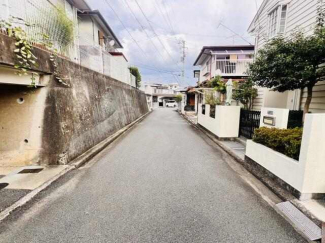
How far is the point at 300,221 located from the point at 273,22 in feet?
29.6

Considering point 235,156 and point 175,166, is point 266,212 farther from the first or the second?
point 235,156

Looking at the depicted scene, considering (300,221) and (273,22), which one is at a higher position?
(273,22)

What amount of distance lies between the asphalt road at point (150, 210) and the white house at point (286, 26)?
463cm

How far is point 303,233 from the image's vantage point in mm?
2293

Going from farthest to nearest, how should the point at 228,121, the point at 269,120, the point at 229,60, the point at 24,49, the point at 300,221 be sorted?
the point at 229,60 < the point at 228,121 < the point at 269,120 < the point at 24,49 < the point at 300,221

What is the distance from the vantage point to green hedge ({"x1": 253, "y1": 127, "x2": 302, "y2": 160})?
10.2 feet

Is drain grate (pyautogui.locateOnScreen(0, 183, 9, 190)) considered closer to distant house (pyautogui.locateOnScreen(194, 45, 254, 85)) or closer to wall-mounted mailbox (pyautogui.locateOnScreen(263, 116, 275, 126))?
wall-mounted mailbox (pyautogui.locateOnScreen(263, 116, 275, 126))

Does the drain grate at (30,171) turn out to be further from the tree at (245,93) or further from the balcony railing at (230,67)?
the balcony railing at (230,67)

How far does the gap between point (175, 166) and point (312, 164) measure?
2867 mm

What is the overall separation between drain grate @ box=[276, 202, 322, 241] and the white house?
4784 millimetres

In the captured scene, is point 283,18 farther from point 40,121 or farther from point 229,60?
point 40,121

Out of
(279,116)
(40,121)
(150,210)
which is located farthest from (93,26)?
(150,210)

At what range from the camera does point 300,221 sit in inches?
96.7

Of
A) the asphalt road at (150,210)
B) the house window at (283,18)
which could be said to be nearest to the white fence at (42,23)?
the asphalt road at (150,210)
